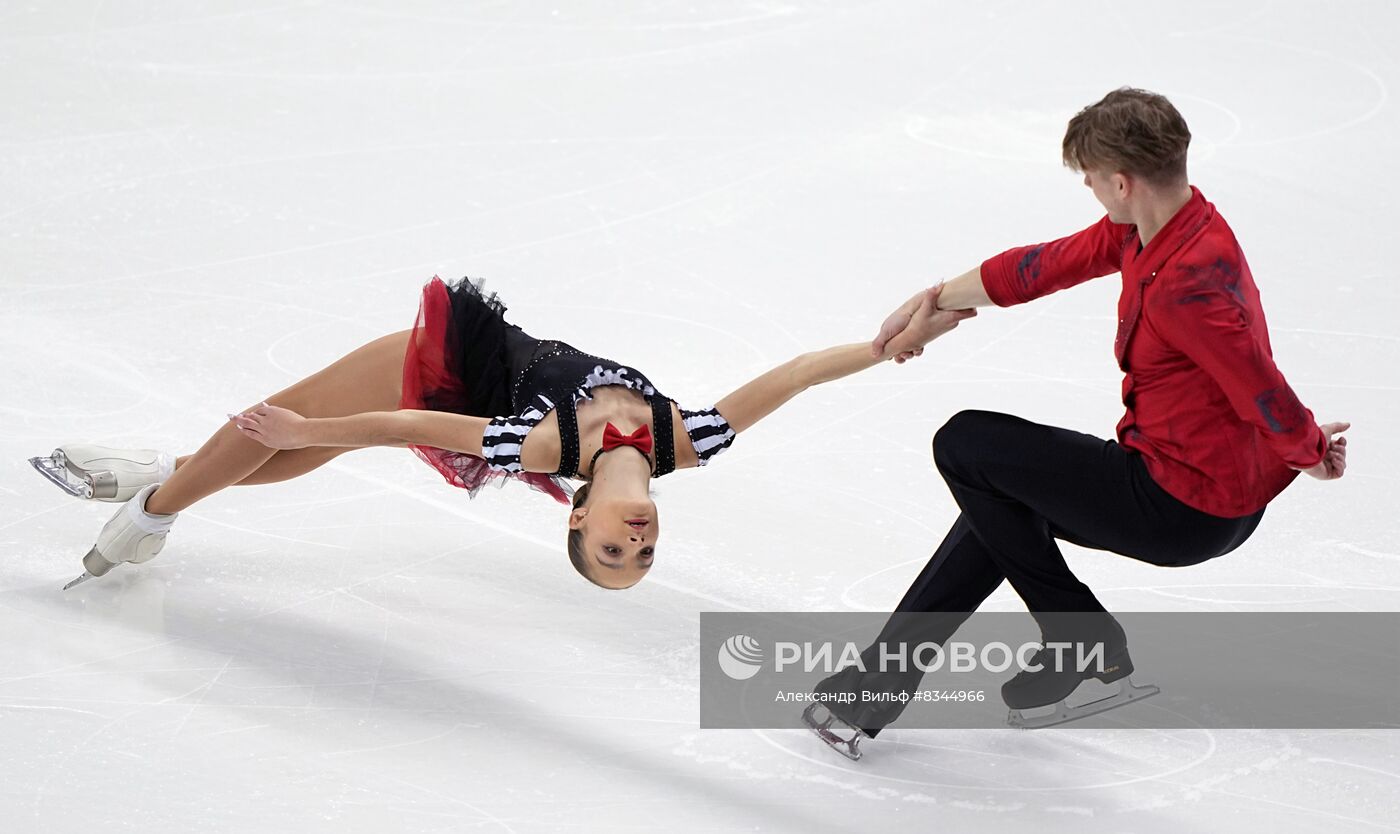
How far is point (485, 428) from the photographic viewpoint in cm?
343

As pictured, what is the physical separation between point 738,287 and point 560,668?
2.72 m

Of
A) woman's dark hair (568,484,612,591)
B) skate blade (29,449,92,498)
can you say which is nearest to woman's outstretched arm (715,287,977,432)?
woman's dark hair (568,484,612,591)

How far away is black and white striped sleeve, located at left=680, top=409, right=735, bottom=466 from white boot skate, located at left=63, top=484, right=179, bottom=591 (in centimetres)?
139

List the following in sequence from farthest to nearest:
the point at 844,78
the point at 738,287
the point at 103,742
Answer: the point at 844,78 < the point at 738,287 < the point at 103,742

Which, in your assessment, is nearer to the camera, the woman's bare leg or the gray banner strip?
the gray banner strip

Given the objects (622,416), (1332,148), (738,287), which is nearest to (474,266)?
(738,287)

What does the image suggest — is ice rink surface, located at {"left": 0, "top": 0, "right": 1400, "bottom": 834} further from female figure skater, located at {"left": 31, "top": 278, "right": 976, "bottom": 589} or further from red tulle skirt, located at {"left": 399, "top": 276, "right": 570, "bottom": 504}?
red tulle skirt, located at {"left": 399, "top": 276, "right": 570, "bottom": 504}

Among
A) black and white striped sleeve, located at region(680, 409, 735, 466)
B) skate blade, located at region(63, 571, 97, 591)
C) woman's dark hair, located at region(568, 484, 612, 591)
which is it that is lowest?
skate blade, located at region(63, 571, 97, 591)

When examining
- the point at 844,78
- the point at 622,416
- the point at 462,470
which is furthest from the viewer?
the point at 844,78

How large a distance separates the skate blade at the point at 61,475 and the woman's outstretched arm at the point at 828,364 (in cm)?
181

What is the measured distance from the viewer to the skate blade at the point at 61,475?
4.13 meters

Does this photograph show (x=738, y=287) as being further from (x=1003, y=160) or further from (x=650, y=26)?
(x=650, y=26)

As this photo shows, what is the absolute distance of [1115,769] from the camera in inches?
124

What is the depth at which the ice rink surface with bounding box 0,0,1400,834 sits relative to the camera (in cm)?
312
